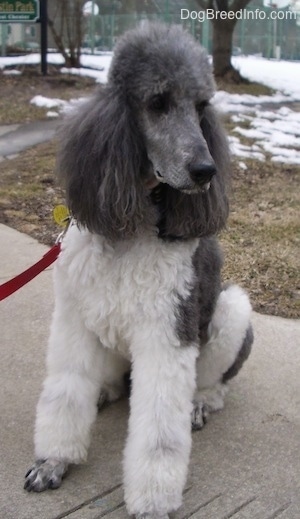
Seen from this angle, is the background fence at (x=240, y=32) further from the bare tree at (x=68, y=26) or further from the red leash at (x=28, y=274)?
the red leash at (x=28, y=274)

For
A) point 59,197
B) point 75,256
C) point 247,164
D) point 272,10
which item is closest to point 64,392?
point 75,256

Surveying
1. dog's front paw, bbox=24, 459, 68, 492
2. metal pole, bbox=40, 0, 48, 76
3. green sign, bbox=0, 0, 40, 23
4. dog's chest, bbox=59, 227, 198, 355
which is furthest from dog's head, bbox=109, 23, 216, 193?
green sign, bbox=0, 0, 40, 23

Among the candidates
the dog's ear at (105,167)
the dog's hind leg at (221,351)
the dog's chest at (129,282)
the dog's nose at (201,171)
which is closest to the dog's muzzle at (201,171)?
the dog's nose at (201,171)

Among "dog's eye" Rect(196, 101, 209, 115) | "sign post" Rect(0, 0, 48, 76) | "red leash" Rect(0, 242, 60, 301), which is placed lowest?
"red leash" Rect(0, 242, 60, 301)

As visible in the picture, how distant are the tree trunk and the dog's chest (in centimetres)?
1179

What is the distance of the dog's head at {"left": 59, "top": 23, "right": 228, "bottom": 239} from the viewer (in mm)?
2295

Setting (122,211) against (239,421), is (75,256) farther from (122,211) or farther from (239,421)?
(239,421)

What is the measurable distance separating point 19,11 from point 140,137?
1198cm

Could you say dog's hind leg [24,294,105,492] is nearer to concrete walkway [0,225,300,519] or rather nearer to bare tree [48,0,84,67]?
concrete walkway [0,225,300,519]

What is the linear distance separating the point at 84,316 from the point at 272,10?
22.7m

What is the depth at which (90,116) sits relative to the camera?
7.85ft

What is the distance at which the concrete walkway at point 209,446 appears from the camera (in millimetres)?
2490

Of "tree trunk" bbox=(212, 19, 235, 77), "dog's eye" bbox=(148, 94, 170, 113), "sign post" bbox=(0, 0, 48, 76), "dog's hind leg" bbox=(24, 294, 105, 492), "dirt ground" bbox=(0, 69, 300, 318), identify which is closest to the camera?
"dog's eye" bbox=(148, 94, 170, 113)

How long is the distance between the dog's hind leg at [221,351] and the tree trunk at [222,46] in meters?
11.3
